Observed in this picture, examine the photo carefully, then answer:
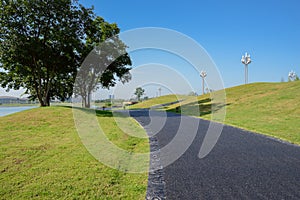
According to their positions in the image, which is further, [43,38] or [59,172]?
[43,38]

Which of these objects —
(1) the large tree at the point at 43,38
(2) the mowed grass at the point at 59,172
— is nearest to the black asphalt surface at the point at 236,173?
(2) the mowed grass at the point at 59,172

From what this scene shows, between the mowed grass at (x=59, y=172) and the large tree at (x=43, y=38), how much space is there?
11.7m

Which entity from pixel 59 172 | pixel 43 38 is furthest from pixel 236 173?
pixel 43 38

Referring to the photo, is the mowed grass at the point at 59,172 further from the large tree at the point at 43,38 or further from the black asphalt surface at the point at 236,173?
the large tree at the point at 43,38

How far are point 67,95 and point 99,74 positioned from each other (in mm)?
9220

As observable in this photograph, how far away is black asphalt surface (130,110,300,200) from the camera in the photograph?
3.38 metres

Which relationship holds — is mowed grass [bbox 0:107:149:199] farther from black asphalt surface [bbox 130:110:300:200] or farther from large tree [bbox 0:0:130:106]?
large tree [bbox 0:0:130:106]

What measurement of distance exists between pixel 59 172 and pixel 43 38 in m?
18.0

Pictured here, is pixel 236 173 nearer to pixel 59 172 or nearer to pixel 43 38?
pixel 59 172

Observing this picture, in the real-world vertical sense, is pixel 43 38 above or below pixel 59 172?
above

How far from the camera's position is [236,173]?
4.25 m

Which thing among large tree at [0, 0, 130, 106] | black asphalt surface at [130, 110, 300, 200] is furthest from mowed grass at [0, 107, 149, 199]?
large tree at [0, 0, 130, 106]

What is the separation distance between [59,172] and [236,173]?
13.2ft

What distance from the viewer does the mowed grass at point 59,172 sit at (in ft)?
11.0
